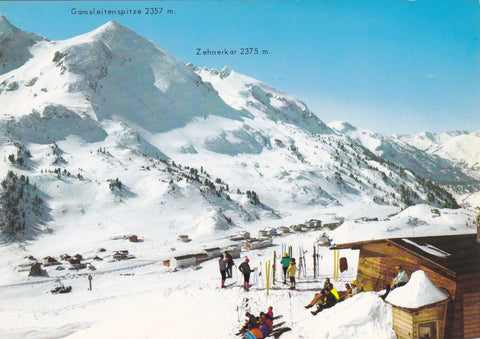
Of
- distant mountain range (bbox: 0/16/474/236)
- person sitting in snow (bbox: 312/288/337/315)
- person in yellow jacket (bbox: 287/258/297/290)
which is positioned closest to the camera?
person sitting in snow (bbox: 312/288/337/315)

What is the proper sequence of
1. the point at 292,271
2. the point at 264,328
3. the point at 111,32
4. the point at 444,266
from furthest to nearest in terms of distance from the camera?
the point at 111,32
the point at 292,271
the point at 264,328
the point at 444,266

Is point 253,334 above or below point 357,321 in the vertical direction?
below

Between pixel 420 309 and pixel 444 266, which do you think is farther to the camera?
pixel 444 266

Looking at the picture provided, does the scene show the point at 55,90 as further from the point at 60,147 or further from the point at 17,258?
the point at 17,258

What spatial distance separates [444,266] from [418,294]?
1954mm

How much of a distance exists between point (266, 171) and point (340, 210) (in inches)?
1402

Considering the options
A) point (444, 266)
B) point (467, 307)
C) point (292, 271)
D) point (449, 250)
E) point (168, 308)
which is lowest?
point (168, 308)

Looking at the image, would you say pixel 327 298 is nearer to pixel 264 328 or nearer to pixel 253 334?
pixel 264 328

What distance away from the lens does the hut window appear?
38.8 feet

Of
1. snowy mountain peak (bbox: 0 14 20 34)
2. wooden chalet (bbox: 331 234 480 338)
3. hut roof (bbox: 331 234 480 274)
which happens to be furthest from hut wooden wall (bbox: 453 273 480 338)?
snowy mountain peak (bbox: 0 14 20 34)

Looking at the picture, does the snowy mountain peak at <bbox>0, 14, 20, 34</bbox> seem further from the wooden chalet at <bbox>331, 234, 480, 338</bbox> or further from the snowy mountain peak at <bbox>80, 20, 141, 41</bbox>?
the wooden chalet at <bbox>331, 234, 480, 338</bbox>

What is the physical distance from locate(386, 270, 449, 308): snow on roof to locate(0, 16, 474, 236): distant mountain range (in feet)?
212

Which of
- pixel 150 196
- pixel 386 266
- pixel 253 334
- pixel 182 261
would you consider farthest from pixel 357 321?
pixel 150 196

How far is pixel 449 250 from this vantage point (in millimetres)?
14922
